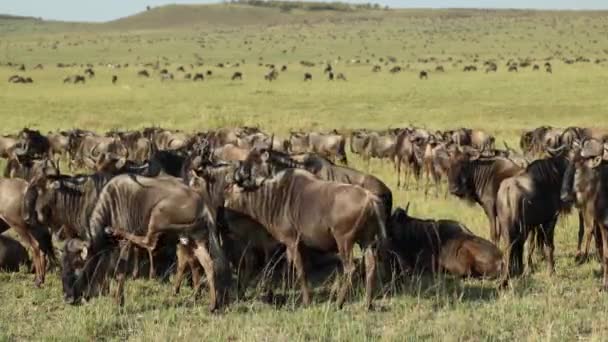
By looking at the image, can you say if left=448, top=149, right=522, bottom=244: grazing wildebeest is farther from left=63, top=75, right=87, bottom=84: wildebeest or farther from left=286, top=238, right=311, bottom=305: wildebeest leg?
left=63, top=75, right=87, bottom=84: wildebeest

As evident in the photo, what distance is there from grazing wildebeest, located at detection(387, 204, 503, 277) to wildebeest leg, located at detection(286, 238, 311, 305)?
1.31 m

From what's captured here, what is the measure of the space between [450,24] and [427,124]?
9643 cm

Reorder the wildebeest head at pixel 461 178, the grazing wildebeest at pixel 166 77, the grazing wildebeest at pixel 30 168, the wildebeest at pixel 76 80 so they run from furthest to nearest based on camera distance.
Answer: the grazing wildebeest at pixel 166 77, the wildebeest at pixel 76 80, the wildebeest head at pixel 461 178, the grazing wildebeest at pixel 30 168

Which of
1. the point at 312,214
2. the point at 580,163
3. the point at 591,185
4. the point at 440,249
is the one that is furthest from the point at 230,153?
the point at 591,185

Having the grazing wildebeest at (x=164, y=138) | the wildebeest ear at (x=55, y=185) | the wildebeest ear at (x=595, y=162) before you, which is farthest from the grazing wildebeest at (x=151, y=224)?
the grazing wildebeest at (x=164, y=138)

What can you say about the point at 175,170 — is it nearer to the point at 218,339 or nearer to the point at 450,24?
the point at 218,339

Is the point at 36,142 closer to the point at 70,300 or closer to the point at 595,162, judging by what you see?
the point at 70,300

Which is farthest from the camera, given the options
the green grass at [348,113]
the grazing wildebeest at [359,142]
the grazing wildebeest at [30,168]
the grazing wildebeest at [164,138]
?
the grazing wildebeest at [359,142]

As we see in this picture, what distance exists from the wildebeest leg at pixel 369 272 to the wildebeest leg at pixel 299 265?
1.96 ft

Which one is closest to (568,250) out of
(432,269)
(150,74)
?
(432,269)

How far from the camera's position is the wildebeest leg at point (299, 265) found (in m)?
7.71

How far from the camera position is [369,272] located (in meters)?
7.49

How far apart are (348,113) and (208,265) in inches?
956

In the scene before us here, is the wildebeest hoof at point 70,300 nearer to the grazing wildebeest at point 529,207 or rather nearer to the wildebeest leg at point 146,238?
the wildebeest leg at point 146,238
